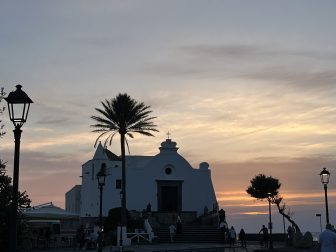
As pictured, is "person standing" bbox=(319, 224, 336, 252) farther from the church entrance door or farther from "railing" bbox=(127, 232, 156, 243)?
the church entrance door

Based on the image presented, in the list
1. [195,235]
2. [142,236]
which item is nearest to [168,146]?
[195,235]

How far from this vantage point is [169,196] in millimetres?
58406

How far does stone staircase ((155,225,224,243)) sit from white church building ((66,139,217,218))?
30.6 feet

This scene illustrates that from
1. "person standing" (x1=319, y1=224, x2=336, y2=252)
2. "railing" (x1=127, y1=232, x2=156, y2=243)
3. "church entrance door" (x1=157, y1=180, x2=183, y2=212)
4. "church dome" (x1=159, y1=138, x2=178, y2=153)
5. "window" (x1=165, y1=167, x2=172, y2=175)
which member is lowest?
"person standing" (x1=319, y1=224, x2=336, y2=252)

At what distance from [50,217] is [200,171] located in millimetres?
23971

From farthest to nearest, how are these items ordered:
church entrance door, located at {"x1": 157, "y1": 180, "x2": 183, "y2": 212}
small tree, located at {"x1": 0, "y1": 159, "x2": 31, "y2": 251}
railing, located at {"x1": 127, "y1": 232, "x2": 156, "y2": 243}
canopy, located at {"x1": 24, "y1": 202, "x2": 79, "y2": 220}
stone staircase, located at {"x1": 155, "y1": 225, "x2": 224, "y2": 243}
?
church entrance door, located at {"x1": 157, "y1": 180, "x2": 183, "y2": 212} → stone staircase, located at {"x1": 155, "y1": 225, "x2": 224, "y2": 243} → railing, located at {"x1": 127, "y1": 232, "x2": 156, "y2": 243} → canopy, located at {"x1": 24, "y1": 202, "x2": 79, "y2": 220} → small tree, located at {"x1": 0, "y1": 159, "x2": 31, "y2": 251}

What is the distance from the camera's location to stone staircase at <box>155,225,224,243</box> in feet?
147

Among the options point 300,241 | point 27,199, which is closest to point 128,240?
point 300,241

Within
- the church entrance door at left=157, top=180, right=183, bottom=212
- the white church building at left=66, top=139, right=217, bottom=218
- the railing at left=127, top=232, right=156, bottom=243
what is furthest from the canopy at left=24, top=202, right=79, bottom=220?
the church entrance door at left=157, top=180, right=183, bottom=212

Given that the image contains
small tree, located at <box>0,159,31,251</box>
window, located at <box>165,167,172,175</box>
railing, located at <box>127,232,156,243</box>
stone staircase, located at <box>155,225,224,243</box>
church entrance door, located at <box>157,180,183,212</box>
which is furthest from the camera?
window, located at <box>165,167,172,175</box>

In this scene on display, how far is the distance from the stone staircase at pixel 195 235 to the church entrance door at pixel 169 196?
9.08 m

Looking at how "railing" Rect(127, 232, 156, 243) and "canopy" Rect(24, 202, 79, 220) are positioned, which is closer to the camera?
"canopy" Rect(24, 202, 79, 220)

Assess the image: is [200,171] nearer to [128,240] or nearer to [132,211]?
[132,211]

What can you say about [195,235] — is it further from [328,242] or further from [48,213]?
[328,242]
